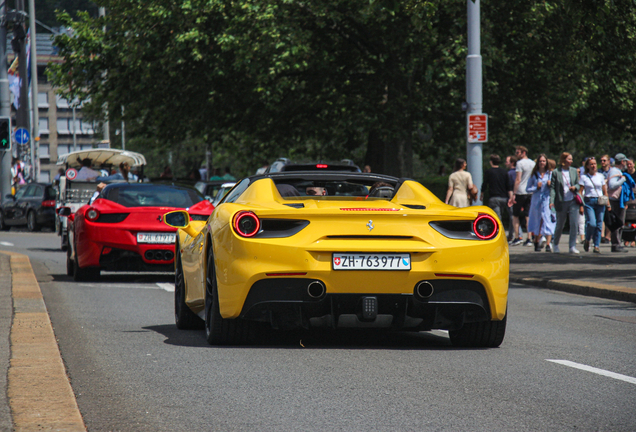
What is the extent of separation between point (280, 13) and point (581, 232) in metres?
9.05

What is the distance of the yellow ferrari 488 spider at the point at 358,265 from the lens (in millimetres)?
6785

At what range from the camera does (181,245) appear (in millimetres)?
8969

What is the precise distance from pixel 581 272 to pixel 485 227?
314 inches

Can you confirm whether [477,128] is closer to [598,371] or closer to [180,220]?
[180,220]

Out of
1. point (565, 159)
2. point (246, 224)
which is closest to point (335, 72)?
point (565, 159)

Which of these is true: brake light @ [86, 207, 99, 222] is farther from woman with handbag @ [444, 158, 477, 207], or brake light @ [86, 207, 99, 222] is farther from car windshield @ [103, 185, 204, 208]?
woman with handbag @ [444, 158, 477, 207]

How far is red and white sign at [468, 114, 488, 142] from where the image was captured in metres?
17.9

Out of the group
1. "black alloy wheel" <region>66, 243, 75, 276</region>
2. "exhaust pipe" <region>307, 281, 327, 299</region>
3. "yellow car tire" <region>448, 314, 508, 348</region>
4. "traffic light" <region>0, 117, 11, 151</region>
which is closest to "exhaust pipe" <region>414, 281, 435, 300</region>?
"exhaust pipe" <region>307, 281, 327, 299</region>

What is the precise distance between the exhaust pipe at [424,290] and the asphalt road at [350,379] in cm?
43

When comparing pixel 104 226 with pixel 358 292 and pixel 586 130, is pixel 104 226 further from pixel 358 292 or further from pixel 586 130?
pixel 586 130

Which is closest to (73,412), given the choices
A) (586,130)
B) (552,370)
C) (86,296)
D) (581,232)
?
(552,370)

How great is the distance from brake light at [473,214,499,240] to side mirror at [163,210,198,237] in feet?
8.11

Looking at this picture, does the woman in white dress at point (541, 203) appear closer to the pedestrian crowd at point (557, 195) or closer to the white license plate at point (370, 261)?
the pedestrian crowd at point (557, 195)

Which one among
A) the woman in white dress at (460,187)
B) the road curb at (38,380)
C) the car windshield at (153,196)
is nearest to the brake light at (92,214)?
the car windshield at (153,196)
